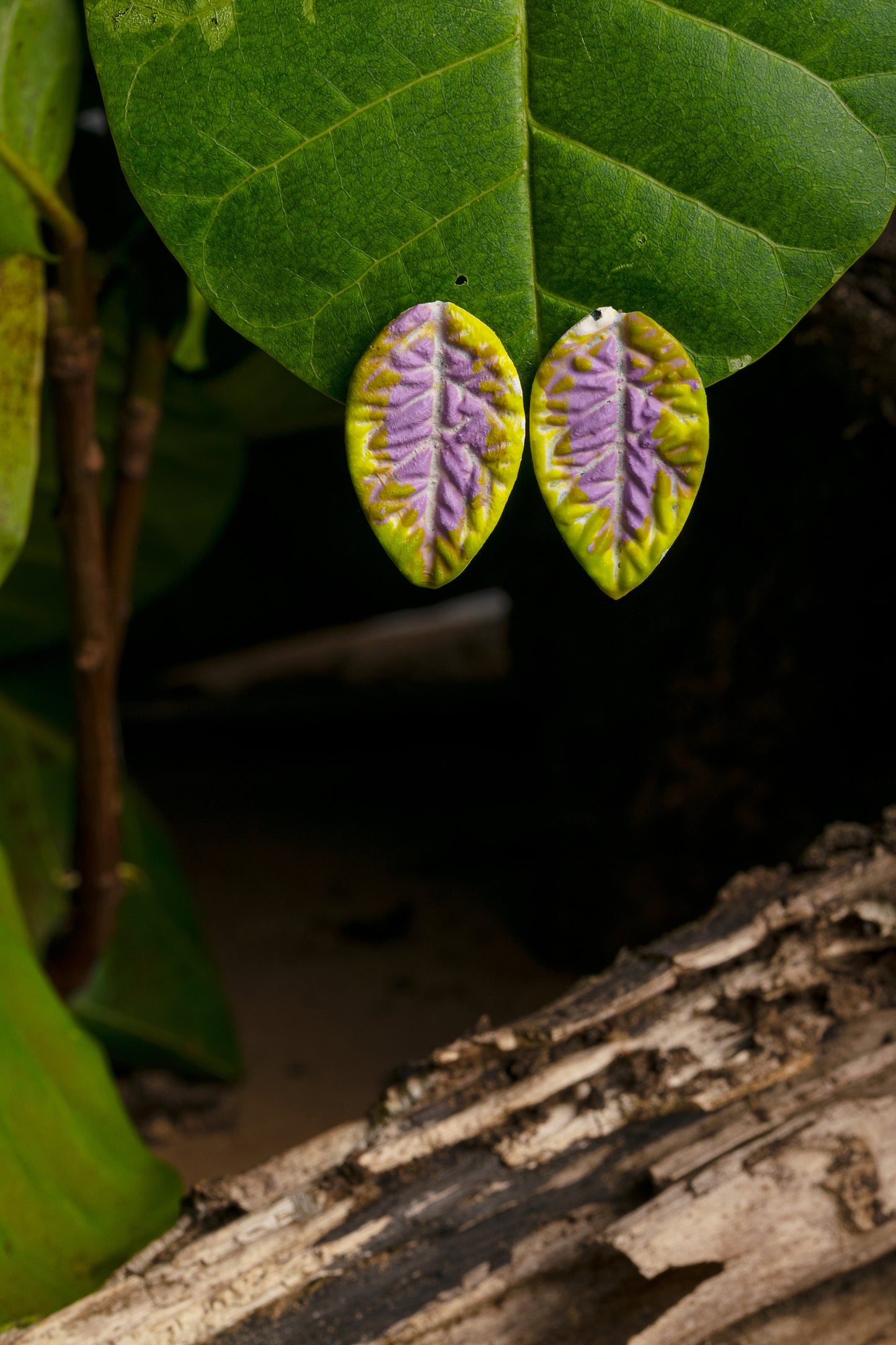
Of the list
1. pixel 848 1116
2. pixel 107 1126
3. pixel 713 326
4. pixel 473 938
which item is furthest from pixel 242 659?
pixel 713 326

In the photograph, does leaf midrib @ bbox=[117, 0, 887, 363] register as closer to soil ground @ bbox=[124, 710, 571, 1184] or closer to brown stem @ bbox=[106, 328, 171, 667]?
brown stem @ bbox=[106, 328, 171, 667]

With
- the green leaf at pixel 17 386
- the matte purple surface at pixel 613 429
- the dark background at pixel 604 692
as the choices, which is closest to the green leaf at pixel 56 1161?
the green leaf at pixel 17 386

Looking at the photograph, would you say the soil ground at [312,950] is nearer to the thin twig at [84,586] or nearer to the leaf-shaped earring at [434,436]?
the thin twig at [84,586]

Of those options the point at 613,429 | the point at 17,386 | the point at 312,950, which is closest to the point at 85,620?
the point at 17,386

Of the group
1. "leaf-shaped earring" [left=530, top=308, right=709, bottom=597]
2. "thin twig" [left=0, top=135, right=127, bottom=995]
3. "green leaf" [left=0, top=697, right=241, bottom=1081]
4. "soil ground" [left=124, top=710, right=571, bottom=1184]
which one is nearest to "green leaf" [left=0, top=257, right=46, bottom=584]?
"thin twig" [left=0, top=135, right=127, bottom=995]

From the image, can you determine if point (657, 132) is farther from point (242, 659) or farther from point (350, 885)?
point (242, 659)

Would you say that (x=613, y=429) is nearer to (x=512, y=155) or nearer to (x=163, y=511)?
(x=512, y=155)
